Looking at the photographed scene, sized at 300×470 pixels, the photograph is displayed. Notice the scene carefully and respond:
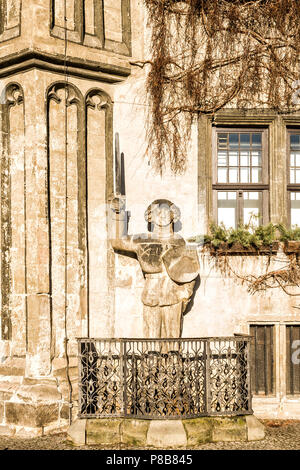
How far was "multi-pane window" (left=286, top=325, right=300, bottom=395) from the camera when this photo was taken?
36.4 ft

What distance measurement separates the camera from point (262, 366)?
11.1 meters

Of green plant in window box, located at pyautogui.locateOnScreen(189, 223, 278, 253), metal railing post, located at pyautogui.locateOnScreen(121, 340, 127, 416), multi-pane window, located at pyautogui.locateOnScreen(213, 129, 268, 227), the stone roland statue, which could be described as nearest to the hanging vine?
multi-pane window, located at pyautogui.locateOnScreen(213, 129, 268, 227)

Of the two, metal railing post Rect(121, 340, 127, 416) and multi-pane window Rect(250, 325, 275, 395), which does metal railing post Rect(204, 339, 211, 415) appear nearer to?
metal railing post Rect(121, 340, 127, 416)

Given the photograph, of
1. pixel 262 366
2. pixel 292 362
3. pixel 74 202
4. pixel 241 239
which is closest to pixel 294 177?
pixel 241 239

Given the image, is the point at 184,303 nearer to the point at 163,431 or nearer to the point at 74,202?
the point at 163,431

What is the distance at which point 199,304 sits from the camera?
433 inches

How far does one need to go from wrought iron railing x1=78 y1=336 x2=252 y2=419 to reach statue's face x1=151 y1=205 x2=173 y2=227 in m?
1.84

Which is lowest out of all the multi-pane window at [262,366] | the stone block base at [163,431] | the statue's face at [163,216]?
the stone block base at [163,431]

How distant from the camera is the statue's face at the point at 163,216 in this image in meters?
10.6

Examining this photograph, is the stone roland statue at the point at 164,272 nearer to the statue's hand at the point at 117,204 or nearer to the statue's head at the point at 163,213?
the statue's head at the point at 163,213

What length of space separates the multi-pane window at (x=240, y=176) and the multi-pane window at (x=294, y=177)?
0.40 metres

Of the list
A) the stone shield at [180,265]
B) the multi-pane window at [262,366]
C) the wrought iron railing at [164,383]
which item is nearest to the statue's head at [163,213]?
the stone shield at [180,265]

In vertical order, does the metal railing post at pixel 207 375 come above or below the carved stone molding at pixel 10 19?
below
